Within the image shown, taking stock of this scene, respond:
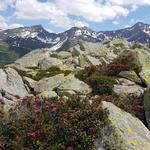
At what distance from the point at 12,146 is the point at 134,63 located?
18776 mm

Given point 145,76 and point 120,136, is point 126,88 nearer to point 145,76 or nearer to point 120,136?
point 145,76

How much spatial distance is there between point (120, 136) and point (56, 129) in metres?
2.63

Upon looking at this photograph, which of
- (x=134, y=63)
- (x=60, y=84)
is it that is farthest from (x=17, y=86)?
(x=134, y=63)

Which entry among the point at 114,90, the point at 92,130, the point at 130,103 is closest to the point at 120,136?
the point at 92,130

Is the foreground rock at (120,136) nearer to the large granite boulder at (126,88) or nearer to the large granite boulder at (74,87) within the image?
the large granite boulder at (126,88)

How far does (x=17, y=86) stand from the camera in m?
28.9

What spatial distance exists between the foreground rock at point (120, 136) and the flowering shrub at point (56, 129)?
300 mm

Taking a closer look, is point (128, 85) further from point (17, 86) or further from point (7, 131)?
point (7, 131)

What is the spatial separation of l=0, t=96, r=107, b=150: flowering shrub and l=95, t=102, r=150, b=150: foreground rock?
Result: 300 millimetres

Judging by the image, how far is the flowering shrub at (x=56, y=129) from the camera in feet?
44.9

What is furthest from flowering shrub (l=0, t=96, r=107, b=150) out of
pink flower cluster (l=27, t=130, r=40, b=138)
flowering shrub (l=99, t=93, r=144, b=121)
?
flowering shrub (l=99, t=93, r=144, b=121)

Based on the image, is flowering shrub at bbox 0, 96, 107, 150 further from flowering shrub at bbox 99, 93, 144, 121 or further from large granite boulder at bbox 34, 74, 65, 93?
large granite boulder at bbox 34, 74, 65, 93

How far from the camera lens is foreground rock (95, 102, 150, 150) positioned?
1312cm

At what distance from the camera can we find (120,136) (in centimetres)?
1330
